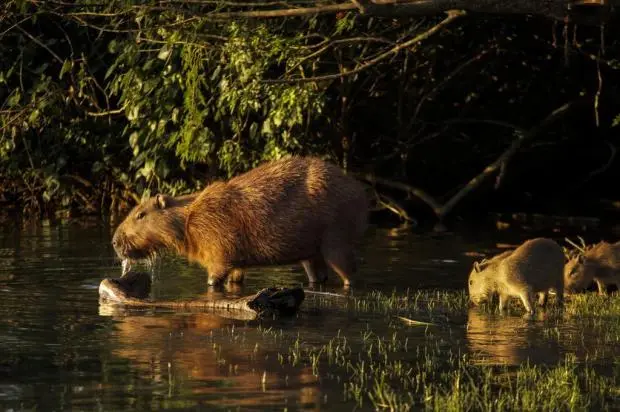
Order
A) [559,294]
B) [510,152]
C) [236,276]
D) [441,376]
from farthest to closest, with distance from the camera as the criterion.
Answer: [510,152], [236,276], [559,294], [441,376]

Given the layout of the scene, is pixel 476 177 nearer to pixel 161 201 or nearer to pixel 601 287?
pixel 601 287

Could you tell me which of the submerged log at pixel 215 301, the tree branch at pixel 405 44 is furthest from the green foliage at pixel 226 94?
the submerged log at pixel 215 301

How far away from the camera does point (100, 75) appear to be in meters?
19.3

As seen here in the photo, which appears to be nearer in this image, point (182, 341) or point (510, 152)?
point (182, 341)

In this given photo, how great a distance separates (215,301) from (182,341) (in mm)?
1588

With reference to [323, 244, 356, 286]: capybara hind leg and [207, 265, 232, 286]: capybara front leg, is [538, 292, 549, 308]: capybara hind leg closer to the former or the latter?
[323, 244, 356, 286]: capybara hind leg

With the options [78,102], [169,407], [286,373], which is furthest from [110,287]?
[78,102]

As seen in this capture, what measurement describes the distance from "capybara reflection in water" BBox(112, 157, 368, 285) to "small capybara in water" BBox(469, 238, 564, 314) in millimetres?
1553

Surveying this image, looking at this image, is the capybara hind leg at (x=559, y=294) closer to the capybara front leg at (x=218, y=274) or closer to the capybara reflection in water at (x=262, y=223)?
the capybara reflection in water at (x=262, y=223)

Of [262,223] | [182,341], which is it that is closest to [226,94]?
[262,223]

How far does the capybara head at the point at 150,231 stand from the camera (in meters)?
11.9

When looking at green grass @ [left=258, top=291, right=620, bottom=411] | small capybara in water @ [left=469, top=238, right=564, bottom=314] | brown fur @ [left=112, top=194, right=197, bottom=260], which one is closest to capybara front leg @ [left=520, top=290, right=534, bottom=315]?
small capybara in water @ [left=469, top=238, right=564, bottom=314]

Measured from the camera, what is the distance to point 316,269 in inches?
482

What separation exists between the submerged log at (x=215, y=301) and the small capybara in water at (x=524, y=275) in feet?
5.16
